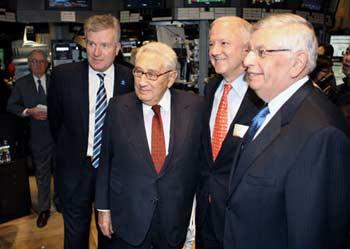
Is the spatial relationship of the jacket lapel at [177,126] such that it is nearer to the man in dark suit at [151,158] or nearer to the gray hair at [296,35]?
the man in dark suit at [151,158]

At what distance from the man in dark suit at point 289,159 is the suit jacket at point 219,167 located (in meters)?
0.32

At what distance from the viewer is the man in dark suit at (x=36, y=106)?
146 inches

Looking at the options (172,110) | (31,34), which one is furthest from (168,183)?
A: (31,34)

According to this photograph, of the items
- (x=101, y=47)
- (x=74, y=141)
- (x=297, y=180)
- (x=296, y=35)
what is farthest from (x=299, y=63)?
(x=74, y=141)

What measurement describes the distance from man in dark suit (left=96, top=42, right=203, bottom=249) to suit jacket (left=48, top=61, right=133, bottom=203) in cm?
37

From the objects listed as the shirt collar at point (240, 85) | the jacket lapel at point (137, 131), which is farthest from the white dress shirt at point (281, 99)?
the jacket lapel at point (137, 131)

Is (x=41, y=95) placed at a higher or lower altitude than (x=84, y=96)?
lower

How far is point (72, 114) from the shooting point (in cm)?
227

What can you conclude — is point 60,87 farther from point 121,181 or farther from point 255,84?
point 255,84

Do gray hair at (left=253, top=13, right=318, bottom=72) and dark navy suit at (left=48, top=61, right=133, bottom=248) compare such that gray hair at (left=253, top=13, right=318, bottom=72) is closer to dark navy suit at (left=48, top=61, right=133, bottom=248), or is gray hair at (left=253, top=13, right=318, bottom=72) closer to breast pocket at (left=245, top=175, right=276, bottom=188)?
breast pocket at (left=245, top=175, right=276, bottom=188)

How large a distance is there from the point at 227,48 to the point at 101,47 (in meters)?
0.75

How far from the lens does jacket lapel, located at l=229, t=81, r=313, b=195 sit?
1.31 metres

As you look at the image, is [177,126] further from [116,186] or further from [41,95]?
[41,95]

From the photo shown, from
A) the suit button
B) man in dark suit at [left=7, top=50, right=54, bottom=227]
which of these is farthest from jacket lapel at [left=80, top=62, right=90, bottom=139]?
man in dark suit at [left=7, top=50, right=54, bottom=227]
